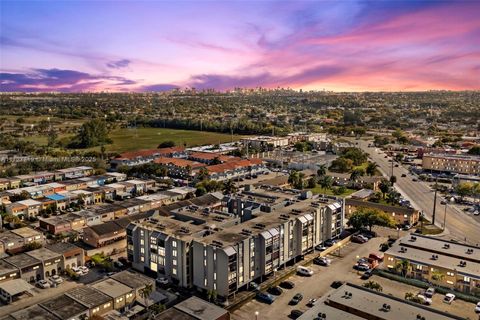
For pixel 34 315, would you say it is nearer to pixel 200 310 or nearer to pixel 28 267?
pixel 28 267

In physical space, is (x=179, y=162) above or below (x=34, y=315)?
above

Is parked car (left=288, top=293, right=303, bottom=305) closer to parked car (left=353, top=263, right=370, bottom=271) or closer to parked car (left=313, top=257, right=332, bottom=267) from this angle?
parked car (left=313, top=257, right=332, bottom=267)

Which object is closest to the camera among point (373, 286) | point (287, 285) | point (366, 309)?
point (366, 309)

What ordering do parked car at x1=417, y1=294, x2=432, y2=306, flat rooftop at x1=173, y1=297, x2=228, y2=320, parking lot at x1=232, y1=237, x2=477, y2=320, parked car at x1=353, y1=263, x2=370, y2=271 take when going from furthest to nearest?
parked car at x1=353, y1=263, x2=370, y2=271 → parked car at x1=417, y1=294, x2=432, y2=306 → parking lot at x1=232, y1=237, x2=477, y2=320 → flat rooftop at x1=173, y1=297, x2=228, y2=320

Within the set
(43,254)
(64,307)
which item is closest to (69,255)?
(43,254)

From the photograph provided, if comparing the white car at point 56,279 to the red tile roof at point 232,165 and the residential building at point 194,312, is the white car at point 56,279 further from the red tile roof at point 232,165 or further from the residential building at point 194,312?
the red tile roof at point 232,165

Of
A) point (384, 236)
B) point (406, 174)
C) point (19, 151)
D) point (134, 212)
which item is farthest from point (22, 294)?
point (19, 151)

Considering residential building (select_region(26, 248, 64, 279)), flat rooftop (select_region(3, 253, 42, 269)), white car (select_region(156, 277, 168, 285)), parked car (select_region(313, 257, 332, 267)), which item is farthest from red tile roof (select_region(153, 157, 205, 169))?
white car (select_region(156, 277, 168, 285))

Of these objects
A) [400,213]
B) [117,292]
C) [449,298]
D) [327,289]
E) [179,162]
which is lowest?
[327,289]

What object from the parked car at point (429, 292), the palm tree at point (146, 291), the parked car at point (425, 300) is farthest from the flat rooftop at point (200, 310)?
the parked car at point (429, 292)
